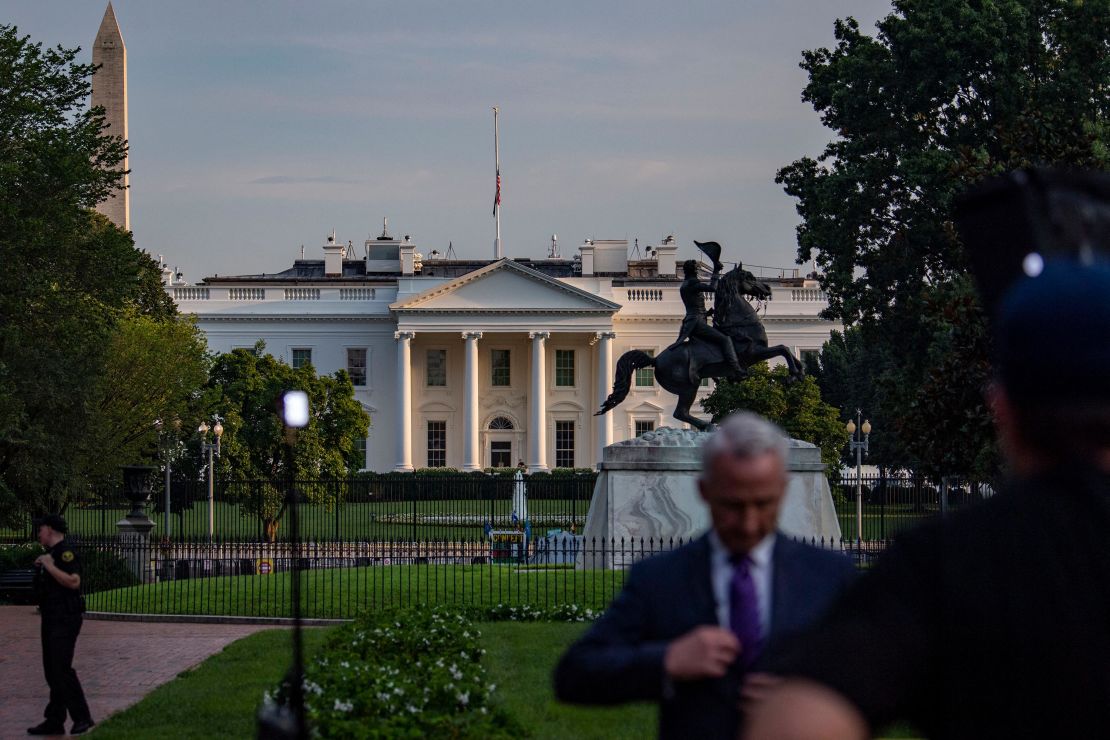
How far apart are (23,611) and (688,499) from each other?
1023 centimetres

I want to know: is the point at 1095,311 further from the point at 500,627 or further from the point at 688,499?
the point at 688,499

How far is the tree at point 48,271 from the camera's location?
2747cm

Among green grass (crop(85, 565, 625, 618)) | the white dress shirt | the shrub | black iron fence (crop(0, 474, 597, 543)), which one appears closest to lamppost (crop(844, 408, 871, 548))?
green grass (crop(85, 565, 625, 618))

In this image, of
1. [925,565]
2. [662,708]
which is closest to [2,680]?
[662,708]

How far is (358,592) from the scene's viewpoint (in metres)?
20.5

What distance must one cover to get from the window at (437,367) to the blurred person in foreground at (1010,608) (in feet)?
250

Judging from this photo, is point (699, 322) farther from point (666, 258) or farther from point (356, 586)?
point (666, 258)

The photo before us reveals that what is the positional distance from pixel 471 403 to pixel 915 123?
4410 cm

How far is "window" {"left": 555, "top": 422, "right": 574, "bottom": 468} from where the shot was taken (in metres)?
77.4

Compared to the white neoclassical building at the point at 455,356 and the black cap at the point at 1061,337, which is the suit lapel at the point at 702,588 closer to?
the black cap at the point at 1061,337

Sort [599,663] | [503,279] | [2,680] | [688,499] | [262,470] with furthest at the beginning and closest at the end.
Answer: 1. [503,279]
2. [262,470]
3. [688,499]
4. [2,680]
5. [599,663]

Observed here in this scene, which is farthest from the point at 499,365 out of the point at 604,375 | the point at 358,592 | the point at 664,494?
the point at 664,494

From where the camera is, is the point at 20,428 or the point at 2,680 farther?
the point at 20,428

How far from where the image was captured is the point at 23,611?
22.8 meters
